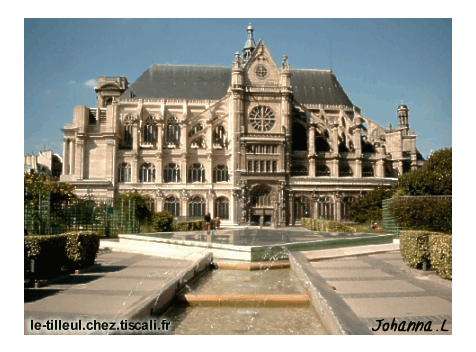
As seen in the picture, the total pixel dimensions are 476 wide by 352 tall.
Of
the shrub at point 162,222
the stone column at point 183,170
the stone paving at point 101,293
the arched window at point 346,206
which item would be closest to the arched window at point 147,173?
the stone column at point 183,170

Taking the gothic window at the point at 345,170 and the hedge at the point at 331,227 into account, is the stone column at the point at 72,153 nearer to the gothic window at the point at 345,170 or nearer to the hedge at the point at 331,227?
the gothic window at the point at 345,170

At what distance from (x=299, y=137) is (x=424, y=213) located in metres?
42.3

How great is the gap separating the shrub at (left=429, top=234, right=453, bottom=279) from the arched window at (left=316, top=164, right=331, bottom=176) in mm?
48073

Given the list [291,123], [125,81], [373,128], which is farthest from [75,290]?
[125,81]

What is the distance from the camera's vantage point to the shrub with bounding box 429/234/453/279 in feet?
37.4

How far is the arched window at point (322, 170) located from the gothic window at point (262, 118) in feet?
26.8

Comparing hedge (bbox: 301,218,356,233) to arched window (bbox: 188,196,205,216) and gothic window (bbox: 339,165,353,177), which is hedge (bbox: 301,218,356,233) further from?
gothic window (bbox: 339,165,353,177)

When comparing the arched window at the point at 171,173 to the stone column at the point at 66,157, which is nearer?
the arched window at the point at 171,173

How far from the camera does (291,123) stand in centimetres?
6100

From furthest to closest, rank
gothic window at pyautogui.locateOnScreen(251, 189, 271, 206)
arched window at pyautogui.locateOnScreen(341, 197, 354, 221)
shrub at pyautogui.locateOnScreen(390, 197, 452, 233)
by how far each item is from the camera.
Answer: arched window at pyautogui.locateOnScreen(341, 197, 354, 221) → gothic window at pyautogui.locateOnScreen(251, 189, 271, 206) → shrub at pyautogui.locateOnScreen(390, 197, 452, 233)

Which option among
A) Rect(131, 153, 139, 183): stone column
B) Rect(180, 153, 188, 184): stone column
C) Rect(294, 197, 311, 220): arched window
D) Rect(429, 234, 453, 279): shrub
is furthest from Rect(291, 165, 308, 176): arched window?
Rect(429, 234, 453, 279): shrub

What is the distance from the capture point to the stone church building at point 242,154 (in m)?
57.1

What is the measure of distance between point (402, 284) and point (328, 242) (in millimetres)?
7825

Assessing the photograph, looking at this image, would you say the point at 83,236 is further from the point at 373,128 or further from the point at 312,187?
the point at 373,128
